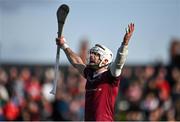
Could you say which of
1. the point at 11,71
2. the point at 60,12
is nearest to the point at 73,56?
the point at 60,12

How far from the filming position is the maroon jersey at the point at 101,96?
11.9 meters

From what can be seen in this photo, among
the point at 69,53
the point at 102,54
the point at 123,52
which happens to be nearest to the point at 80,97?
the point at 69,53

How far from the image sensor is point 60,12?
12.8 metres

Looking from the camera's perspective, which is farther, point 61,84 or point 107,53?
point 61,84

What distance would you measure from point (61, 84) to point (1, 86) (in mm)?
1612

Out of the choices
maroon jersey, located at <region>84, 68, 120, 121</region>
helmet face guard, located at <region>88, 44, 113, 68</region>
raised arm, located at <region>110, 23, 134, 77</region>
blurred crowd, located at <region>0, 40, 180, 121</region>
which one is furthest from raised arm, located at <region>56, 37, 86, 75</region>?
blurred crowd, located at <region>0, 40, 180, 121</region>

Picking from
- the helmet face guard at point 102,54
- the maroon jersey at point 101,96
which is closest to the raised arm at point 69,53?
the helmet face guard at point 102,54

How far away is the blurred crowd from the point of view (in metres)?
19.9

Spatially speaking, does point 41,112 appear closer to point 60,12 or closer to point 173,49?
point 173,49

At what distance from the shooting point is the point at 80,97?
20406 millimetres

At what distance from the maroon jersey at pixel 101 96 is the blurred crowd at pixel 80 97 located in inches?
306

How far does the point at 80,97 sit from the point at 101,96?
28.0 feet

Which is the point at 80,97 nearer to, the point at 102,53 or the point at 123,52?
the point at 102,53

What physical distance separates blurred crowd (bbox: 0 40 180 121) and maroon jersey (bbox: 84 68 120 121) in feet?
25.5
